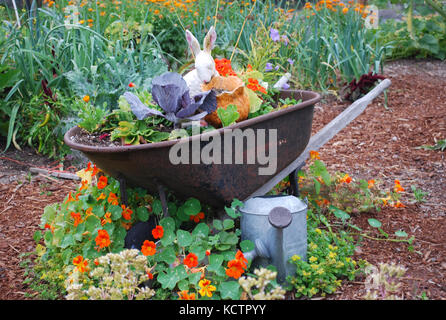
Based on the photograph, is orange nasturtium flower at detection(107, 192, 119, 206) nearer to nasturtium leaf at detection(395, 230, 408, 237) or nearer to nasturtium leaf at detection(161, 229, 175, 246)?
nasturtium leaf at detection(161, 229, 175, 246)

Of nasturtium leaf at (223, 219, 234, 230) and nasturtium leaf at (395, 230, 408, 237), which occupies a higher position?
nasturtium leaf at (223, 219, 234, 230)

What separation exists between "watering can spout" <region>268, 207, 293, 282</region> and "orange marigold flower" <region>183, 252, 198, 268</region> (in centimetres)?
29

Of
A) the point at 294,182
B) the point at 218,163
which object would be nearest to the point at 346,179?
the point at 294,182

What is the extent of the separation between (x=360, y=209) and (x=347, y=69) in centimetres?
192

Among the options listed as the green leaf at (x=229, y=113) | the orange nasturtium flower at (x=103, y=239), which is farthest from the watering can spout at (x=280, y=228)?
the orange nasturtium flower at (x=103, y=239)

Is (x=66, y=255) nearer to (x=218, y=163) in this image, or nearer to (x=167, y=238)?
(x=167, y=238)

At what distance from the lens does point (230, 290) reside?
1459 millimetres

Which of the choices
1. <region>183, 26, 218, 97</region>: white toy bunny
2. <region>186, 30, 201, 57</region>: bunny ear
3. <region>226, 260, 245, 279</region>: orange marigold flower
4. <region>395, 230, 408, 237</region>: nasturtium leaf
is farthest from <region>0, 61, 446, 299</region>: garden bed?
<region>186, 30, 201, 57</region>: bunny ear

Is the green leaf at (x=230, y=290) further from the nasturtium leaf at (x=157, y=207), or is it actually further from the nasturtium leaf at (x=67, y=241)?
the nasturtium leaf at (x=67, y=241)

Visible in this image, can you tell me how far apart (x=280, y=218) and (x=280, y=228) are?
0.03 metres

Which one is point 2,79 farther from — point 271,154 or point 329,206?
point 329,206

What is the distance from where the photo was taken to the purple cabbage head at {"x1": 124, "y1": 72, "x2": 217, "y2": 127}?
1.51 metres

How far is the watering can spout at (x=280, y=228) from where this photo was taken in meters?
1.42

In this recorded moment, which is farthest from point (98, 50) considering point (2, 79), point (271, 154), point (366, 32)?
point (366, 32)
